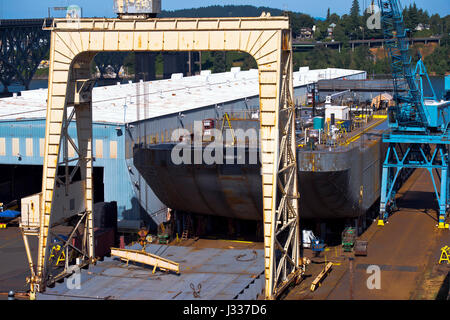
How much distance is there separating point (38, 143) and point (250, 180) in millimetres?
15759

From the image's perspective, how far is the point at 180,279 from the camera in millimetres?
28562

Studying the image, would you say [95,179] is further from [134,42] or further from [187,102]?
[134,42]

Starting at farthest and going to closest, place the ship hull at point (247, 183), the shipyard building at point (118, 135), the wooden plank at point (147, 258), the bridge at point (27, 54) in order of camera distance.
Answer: the bridge at point (27, 54), the shipyard building at point (118, 135), the ship hull at point (247, 183), the wooden plank at point (147, 258)

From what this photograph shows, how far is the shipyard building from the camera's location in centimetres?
4331

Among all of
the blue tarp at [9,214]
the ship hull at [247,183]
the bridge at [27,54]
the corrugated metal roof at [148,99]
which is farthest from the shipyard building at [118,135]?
the bridge at [27,54]

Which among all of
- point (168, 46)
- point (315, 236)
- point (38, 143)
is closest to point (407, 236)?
point (315, 236)

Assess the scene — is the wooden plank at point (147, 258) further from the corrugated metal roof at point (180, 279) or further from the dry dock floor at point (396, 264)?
the dry dock floor at point (396, 264)

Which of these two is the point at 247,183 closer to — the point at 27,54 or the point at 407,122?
the point at 407,122

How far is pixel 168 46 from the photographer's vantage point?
28547 mm

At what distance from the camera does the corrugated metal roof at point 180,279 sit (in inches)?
1049

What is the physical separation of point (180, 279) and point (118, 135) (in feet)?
54.6

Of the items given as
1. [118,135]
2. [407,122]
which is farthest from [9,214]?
[407,122]

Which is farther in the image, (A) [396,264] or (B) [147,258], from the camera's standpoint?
(A) [396,264]

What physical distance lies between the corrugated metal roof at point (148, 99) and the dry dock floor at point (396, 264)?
1586 centimetres
